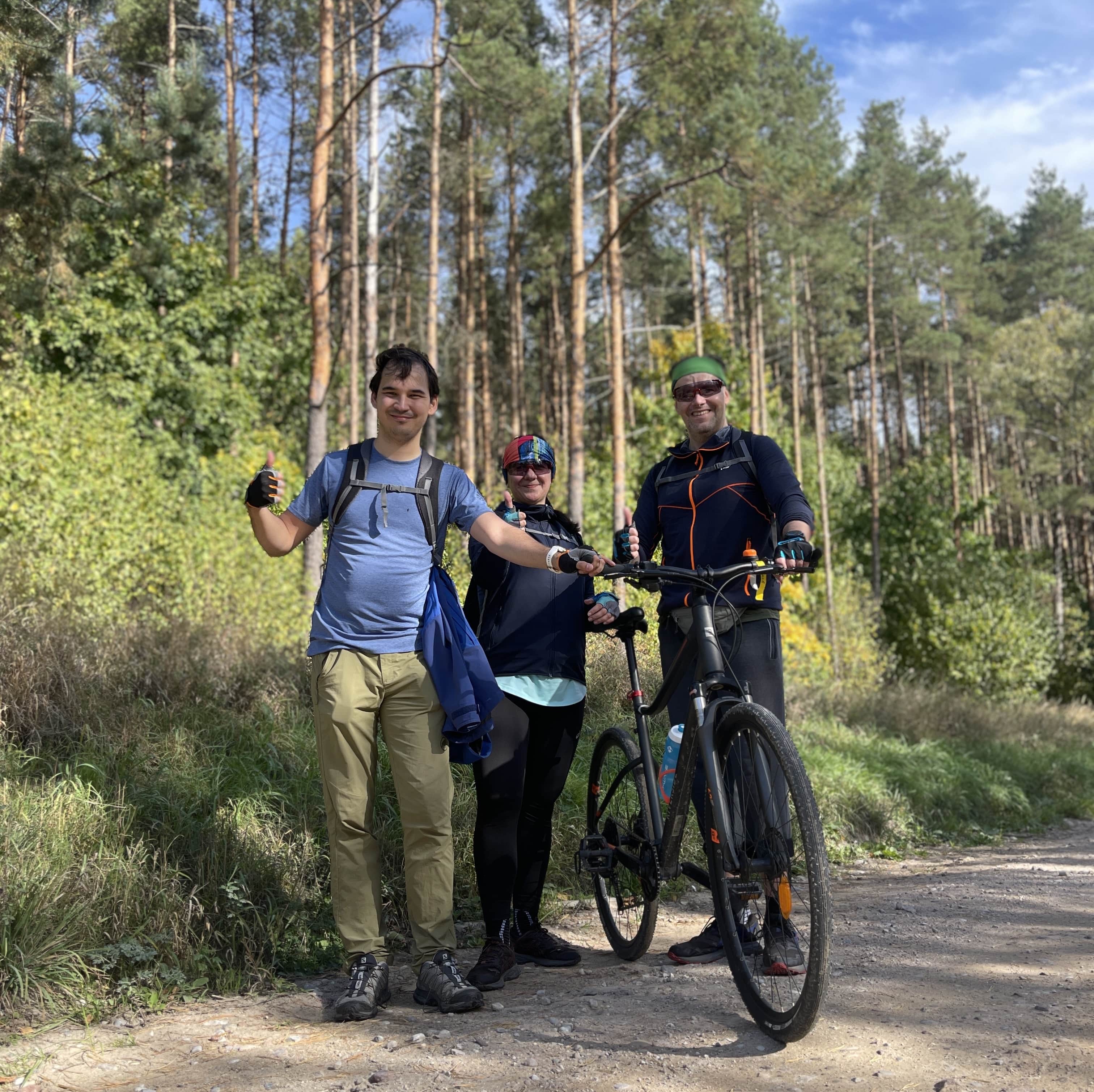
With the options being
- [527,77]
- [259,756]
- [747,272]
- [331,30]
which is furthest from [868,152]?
[259,756]

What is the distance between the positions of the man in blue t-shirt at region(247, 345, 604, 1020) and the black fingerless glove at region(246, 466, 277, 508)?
0.07 metres

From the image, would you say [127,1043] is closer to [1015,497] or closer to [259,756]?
[259,756]

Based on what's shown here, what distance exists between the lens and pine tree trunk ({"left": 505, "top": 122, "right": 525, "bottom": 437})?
97.1ft

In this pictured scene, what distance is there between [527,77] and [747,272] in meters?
12.9

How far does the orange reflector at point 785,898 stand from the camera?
3008 mm

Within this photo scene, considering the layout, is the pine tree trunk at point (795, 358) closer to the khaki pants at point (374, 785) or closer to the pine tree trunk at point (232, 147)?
the pine tree trunk at point (232, 147)

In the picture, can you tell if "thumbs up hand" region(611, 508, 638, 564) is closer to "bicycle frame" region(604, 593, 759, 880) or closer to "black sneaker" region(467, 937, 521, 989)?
"bicycle frame" region(604, 593, 759, 880)

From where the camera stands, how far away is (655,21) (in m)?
17.0

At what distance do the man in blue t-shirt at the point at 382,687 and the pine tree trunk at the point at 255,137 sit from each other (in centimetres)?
2390

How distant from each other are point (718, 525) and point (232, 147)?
21.7 metres

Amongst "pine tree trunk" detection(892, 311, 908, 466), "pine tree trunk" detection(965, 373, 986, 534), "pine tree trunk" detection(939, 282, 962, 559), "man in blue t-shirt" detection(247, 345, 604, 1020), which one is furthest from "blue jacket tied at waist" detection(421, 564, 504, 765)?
"pine tree trunk" detection(965, 373, 986, 534)

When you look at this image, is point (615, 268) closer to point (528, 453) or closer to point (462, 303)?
point (462, 303)

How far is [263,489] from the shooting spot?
3.34m

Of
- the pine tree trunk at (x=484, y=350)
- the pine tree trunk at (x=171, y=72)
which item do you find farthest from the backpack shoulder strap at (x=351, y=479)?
the pine tree trunk at (x=484, y=350)
